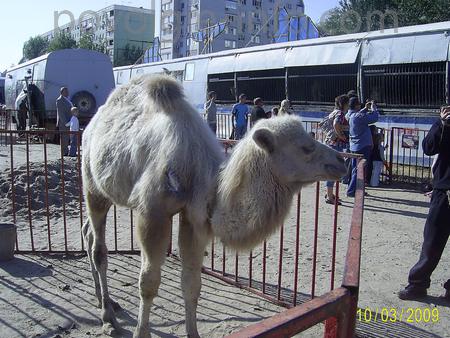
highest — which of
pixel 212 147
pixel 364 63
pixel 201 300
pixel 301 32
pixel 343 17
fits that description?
pixel 343 17

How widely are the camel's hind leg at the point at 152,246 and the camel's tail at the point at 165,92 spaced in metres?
0.96

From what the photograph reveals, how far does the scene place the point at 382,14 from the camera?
81.9 feet

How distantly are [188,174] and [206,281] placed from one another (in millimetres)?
2474

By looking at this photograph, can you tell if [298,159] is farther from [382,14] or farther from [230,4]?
[230,4]

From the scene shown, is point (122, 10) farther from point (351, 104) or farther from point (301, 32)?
point (351, 104)

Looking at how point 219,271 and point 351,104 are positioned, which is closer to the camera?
point 219,271

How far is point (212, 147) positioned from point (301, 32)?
16796 mm

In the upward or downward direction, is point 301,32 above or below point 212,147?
above

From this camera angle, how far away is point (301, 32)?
19.3m

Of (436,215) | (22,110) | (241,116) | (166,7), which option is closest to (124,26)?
(166,7)

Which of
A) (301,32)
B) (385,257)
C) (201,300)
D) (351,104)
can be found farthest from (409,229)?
(301,32)

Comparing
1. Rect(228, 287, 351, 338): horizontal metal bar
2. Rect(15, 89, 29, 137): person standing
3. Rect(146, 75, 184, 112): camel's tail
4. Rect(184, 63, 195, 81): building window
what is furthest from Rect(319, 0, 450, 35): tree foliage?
Rect(228, 287, 351, 338): horizontal metal bar

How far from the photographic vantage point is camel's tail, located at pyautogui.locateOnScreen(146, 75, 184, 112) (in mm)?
3953

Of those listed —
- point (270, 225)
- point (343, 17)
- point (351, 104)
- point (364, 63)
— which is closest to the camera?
point (270, 225)
